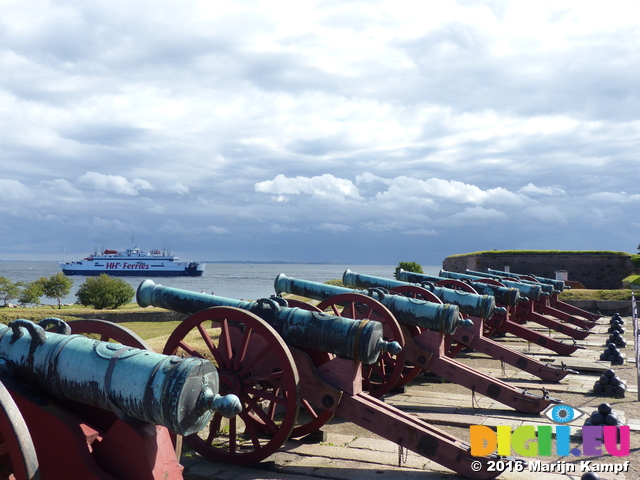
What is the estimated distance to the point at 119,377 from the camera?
3178 mm

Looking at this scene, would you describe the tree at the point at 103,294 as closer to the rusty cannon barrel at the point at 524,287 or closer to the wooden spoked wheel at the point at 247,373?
the rusty cannon barrel at the point at 524,287

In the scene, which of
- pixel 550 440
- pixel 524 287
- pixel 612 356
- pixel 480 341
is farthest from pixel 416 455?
pixel 524 287

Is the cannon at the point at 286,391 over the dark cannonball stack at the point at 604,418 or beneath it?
over

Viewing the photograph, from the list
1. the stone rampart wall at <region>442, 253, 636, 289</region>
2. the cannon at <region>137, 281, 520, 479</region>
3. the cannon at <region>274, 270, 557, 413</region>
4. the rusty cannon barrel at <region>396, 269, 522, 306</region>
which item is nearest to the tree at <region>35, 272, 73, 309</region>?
the stone rampart wall at <region>442, 253, 636, 289</region>

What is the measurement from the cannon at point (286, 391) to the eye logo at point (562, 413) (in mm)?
2528

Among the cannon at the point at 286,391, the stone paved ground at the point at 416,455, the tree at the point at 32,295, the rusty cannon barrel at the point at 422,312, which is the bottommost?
the tree at the point at 32,295

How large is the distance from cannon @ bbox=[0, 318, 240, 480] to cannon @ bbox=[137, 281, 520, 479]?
145 cm

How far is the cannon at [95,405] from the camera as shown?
9.89 feet

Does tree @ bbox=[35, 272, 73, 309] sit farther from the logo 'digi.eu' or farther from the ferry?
the ferry

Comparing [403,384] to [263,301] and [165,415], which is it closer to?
[263,301]

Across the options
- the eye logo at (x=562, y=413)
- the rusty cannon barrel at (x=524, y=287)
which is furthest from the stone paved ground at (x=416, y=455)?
the rusty cannon barrel at (x=524, y=287)

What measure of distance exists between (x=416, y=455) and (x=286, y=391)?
149cm

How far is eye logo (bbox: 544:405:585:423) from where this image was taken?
685cm

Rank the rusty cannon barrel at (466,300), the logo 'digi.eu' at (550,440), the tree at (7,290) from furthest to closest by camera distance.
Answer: the tree at (7,290) < the rusty cannon barrel at (466,300) < the logo 'digi.eu' at (550,440)
